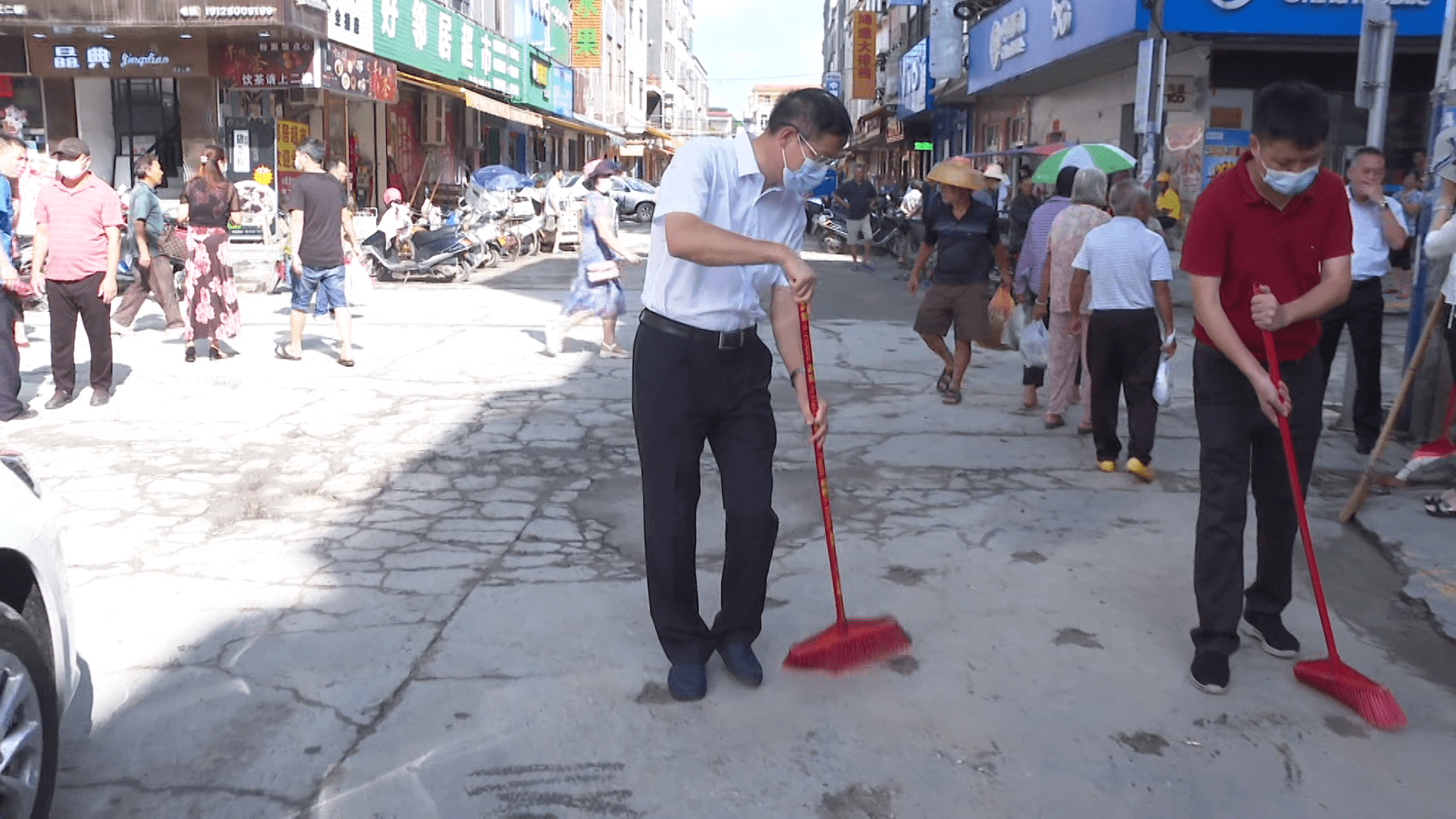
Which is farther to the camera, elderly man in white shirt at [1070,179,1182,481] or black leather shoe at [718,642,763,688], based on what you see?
elderly man in white shirt at [1070,179,1182,481]

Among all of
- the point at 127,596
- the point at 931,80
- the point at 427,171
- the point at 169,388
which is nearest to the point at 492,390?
the point at 169,388

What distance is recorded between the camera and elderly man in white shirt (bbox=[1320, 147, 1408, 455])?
6582 mm

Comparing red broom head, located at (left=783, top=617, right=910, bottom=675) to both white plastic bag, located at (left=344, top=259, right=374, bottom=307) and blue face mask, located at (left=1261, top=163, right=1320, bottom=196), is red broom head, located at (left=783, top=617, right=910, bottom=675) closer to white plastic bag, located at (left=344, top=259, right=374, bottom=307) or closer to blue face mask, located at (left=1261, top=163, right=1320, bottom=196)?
blue face mask, located at (left=1261, top=163, right=1320, bottom=196)

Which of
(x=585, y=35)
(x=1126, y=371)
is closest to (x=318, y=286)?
(x=1126, y=371)

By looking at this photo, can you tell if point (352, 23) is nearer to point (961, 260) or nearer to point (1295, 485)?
point (961, 260)

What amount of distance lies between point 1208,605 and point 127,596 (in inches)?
147

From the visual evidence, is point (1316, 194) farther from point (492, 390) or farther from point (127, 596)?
point (492, 390)

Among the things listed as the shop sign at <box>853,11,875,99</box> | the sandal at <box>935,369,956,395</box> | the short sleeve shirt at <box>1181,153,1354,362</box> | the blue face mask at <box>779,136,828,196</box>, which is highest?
the shop sign at <box>853,11,875,99</box>

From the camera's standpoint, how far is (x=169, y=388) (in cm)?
847

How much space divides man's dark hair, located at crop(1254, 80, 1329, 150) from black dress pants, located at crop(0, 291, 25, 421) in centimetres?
686

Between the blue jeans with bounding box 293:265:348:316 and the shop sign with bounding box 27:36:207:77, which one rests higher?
the shop sign with bounding box 27:36:207:77

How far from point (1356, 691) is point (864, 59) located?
1471 inches

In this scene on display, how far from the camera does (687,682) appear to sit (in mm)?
3621

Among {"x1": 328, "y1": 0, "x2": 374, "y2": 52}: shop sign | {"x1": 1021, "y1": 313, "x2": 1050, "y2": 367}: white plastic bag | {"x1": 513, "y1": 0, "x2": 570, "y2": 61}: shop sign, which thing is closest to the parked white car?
{"x1": 1021, "y1": 313, "x2": 1050, "y2": 367}: white plastic bag
